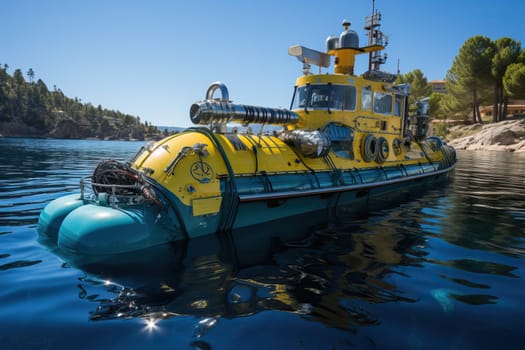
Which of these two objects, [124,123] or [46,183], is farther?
[124,123]

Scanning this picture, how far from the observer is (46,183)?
1240 centimetres

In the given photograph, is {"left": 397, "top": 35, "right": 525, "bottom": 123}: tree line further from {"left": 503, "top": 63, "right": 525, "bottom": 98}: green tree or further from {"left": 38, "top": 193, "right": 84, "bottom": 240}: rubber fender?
{"left": 38, "top": 193, "right": 84, "bottom": 240}: rubber fender

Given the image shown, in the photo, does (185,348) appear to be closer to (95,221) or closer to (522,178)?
(95,221)

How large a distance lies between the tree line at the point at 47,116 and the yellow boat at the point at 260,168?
113 m

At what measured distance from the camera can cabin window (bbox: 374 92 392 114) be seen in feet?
36.4

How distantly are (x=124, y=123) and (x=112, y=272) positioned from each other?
148 metres

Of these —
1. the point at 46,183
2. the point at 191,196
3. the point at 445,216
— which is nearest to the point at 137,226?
the point at 191,196

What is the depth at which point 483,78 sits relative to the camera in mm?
49219

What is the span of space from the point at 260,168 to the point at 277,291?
3.50 metres

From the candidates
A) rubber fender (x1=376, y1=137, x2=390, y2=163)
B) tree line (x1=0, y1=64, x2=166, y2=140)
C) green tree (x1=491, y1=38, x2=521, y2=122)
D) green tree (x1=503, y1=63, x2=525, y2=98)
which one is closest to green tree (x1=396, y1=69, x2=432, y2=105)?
green tree (x1=491, y1=38, x2=521, y2=122)

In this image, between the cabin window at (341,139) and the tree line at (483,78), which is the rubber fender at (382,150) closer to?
the cabin window at (341,139)

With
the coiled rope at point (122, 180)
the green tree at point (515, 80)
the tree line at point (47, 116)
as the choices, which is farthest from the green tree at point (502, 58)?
the tree line at point (47, 116)

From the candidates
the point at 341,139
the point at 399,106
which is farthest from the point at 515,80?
the point at 341,139

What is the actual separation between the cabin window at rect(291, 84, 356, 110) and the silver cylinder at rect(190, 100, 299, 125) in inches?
61.8
